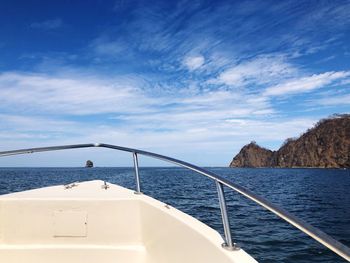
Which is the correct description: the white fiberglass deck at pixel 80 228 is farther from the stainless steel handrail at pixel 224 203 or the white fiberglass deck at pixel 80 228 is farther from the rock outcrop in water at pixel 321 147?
the rock outcrop in water at pixel 321 147

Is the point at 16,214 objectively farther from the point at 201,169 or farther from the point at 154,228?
the point at 201,169

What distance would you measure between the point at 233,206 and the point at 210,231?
49.3 feet

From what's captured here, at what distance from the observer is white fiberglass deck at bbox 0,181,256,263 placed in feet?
9.84

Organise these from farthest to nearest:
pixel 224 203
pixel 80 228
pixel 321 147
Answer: pixel 321 147 < pixel 80 228 < pixel 224 203

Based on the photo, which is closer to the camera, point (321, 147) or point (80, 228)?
point (80, 228)

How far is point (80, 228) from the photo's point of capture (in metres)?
3.11

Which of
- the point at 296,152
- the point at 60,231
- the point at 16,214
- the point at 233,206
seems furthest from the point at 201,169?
the point at 296,152

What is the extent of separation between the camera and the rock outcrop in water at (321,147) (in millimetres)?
130250

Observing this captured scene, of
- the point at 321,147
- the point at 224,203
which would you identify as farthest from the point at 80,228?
the point at 321,147

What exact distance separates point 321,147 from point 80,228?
152868mm

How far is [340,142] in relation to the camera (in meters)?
A: 129

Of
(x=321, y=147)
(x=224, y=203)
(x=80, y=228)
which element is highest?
(x=321, y=147)

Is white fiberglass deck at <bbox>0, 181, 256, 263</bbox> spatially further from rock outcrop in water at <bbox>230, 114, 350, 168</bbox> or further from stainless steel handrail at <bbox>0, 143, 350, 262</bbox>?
rock outcrop in water at <bbox>230, 114, 350, 168</bbox>

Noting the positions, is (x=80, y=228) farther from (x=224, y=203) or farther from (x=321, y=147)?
(x=321, y=147)
